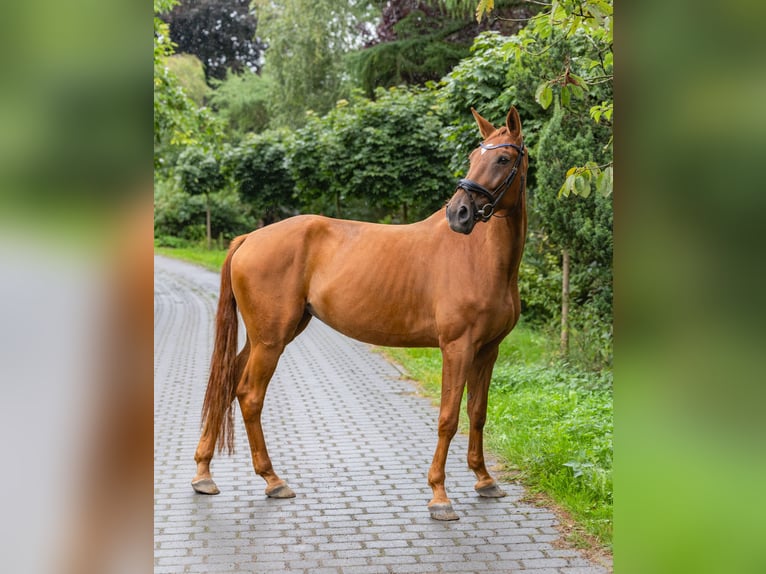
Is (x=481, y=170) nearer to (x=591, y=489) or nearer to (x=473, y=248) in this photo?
(x=473, y=248)

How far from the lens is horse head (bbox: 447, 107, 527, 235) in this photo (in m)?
4.01

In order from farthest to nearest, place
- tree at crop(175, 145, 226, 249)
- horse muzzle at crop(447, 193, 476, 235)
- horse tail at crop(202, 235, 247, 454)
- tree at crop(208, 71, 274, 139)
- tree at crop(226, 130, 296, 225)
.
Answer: tree at crop(208, 71, 274, 139)
tree at crop(175, 145, 226, 249)
tree at crop(226, 130, 296, 225)
horse tail at crop(202, 235, 247, 454)
horse muzzle at crop(447, 193, 476, 235)

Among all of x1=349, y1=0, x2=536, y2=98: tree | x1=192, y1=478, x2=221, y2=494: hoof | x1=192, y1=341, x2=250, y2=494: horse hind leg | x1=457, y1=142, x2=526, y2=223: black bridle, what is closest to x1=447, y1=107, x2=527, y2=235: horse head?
x1=457, y1=142, x2=526, y2=223: black bridle

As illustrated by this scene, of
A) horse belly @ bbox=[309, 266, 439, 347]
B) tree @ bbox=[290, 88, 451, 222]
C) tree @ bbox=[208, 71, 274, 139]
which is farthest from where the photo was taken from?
tree @ bbox=[208, 71, 274, 139]

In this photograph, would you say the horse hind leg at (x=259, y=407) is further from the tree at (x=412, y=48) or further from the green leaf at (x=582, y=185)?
the tree at (x=412, y=48)

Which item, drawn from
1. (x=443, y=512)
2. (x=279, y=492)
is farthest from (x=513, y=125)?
(x=279, y=492)

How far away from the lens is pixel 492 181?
13.6ft

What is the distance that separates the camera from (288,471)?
17.7 ft

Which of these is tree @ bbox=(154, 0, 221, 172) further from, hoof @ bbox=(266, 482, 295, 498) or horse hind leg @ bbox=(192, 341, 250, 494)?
hoof @ bbox=(266, 482, 295, 498)

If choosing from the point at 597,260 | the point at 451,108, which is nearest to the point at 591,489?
the point at 597,260

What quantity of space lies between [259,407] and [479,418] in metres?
1.38

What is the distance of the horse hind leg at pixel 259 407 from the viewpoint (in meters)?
4.82

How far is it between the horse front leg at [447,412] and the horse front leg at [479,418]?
0.38 metres
